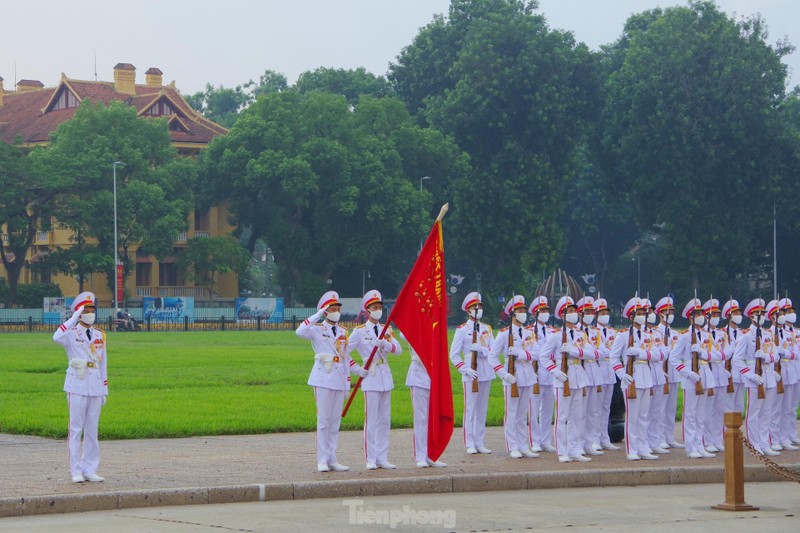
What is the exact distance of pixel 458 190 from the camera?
72.5 meters

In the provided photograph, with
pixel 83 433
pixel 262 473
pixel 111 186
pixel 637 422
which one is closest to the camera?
pixel 83 433

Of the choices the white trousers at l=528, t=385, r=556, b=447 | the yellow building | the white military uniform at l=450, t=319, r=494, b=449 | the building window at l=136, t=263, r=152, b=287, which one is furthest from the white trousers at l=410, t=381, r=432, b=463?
the building window at l=136, t=263, r=152, b=287

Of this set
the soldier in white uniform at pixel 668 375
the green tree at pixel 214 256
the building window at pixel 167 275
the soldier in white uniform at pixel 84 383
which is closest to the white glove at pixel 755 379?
the soldier in white uniform at pixel 668 375

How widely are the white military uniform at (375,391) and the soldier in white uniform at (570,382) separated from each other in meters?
2.25

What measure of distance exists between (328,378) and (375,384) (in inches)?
23.2

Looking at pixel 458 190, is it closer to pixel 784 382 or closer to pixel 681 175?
pixel 681 175

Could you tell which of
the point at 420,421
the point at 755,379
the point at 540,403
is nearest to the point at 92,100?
the point at 540,403

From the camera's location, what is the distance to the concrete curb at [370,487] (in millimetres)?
12734

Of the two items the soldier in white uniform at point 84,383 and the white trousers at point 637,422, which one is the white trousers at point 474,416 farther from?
the soldier in white uniform at point 84,383

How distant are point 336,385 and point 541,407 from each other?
3.76 metres

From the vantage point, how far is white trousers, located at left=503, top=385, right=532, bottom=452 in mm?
17203

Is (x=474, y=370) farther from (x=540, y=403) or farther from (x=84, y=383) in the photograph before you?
(x=84, y=383)

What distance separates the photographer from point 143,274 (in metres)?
81.1

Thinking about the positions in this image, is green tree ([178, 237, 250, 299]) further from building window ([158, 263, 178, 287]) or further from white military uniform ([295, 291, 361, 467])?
white military uniform ([295, 291, 361, 467])
